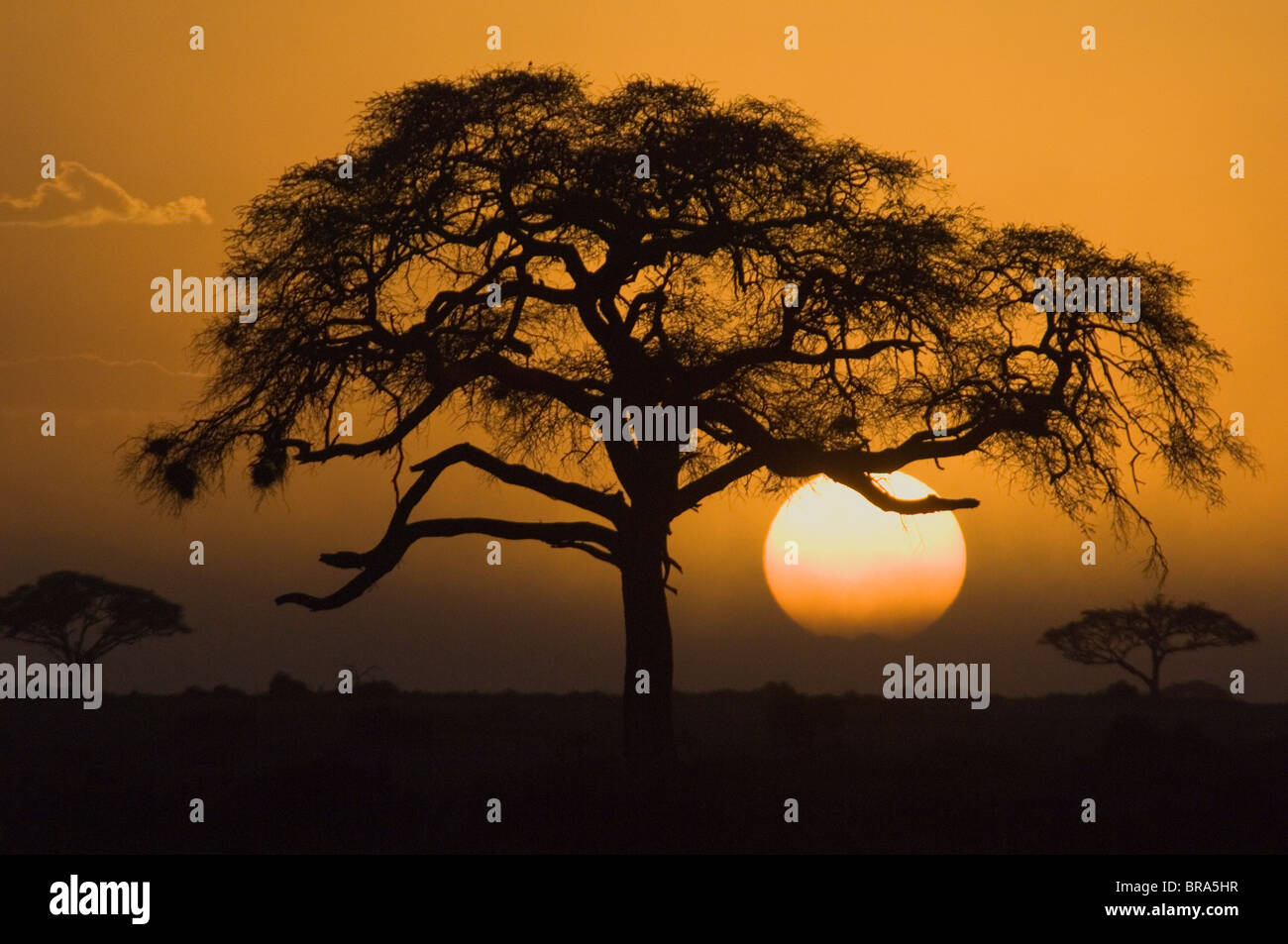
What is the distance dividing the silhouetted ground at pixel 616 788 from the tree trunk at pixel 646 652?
23.9 inches

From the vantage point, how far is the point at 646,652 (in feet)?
79.0

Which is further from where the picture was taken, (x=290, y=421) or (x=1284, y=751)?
(x=1284, y=751)

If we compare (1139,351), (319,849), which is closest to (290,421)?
(319,849)

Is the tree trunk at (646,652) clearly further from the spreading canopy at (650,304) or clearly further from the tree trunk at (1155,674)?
the tree trunk at (1155,674)

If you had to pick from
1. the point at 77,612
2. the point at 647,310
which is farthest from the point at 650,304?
the point at 77,612

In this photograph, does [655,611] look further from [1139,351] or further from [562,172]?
[1139,351]

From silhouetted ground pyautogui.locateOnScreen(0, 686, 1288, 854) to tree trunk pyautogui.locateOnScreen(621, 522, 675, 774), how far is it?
608mm

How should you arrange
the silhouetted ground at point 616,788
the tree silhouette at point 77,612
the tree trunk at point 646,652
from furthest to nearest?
1. the tree silhouette at point 77,612
2. the tree trunk at point 646,652
3. the silhouetted ground at point 616,788

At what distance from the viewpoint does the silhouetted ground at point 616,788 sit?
21234mm

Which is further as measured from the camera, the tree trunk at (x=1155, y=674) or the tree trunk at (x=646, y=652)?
the tree trunk at (x=1155, y=674)

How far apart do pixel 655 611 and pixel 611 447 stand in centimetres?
264

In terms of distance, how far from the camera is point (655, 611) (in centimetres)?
2414

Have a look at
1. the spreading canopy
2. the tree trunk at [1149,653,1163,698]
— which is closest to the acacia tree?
the spreading canopy

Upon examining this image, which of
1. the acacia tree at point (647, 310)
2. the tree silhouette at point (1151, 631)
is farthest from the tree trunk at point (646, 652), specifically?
the tree silhouette at point (1151, 631)
